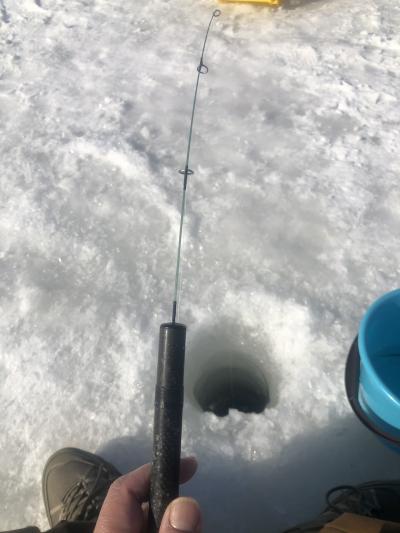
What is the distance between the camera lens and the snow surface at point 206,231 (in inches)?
69.9

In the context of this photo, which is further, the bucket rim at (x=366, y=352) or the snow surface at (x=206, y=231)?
the snow surface at (x=206, y=231)

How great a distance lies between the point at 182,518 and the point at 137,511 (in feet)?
0.64

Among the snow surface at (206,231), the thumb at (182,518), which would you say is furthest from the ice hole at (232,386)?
the thumb at (182,518)

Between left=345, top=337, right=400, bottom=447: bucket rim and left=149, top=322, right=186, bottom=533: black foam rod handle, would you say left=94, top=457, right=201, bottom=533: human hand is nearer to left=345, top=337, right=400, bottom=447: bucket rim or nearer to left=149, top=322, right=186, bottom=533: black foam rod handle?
→ left=149, top=322, right=186, bottom=533: black foam rod handle

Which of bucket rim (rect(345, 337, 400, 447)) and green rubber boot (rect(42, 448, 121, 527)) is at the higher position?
bucket rim (rect(345, 337, 400, 447))

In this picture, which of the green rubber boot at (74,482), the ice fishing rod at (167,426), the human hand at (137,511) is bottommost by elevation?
the green rubber boot at (74,482)

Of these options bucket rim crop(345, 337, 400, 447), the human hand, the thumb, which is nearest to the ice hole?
bucket rim crop(345, 337, 400, 447)

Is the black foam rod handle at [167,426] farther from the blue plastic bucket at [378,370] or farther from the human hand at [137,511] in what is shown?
the blue plastic bucket at [378,370]

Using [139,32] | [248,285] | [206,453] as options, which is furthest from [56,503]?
[139,32]

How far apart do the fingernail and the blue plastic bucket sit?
670 millimetres

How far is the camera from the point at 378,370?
159cm

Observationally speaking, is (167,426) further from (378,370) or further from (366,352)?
(378,370)

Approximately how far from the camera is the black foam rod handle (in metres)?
1.28

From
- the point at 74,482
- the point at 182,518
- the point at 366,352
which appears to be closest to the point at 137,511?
the point at 182,518
